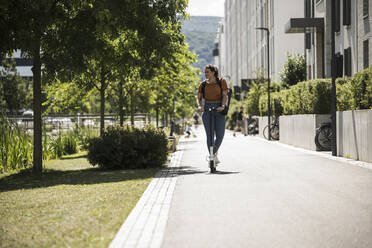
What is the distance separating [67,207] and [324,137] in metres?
10.8

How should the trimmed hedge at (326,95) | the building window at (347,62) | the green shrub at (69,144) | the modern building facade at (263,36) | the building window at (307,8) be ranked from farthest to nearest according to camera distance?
the modern building facade at (263,36) → the building window at (307,8) → the building window at (347,62) → the green shrub at (69,144) → the trimmed hedge at (326,95)

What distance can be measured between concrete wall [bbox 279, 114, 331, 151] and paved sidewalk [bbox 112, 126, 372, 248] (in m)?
6.65

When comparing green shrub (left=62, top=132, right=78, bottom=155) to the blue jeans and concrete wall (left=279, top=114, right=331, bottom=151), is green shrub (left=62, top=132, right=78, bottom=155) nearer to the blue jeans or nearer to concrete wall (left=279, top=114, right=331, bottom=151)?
concrete wall (left=279, top=114, right=331, bottom=151)

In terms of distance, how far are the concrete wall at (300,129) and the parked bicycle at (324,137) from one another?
370 mm

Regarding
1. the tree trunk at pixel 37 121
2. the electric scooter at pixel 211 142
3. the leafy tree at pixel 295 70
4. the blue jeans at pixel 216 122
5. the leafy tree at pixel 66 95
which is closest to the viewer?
the electric scooter at pixel 211 142

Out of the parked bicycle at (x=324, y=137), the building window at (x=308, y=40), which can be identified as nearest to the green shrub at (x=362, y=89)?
the parked bicycle at (x=324, y=137)

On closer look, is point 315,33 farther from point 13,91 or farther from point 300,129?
point 13,91

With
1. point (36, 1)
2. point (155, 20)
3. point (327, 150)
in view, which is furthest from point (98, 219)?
point (327, 150)

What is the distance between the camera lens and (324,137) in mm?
15672

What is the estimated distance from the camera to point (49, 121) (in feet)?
68.7

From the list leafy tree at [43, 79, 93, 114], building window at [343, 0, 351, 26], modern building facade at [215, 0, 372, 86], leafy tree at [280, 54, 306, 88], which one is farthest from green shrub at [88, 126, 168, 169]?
leafy tree at [280, 54, 306, 88]

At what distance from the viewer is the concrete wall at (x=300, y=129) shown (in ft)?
52.7

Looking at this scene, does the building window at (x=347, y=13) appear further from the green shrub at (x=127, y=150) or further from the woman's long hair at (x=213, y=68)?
the woman's long hair at (x=213, y=68)

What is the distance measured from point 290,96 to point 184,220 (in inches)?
584
